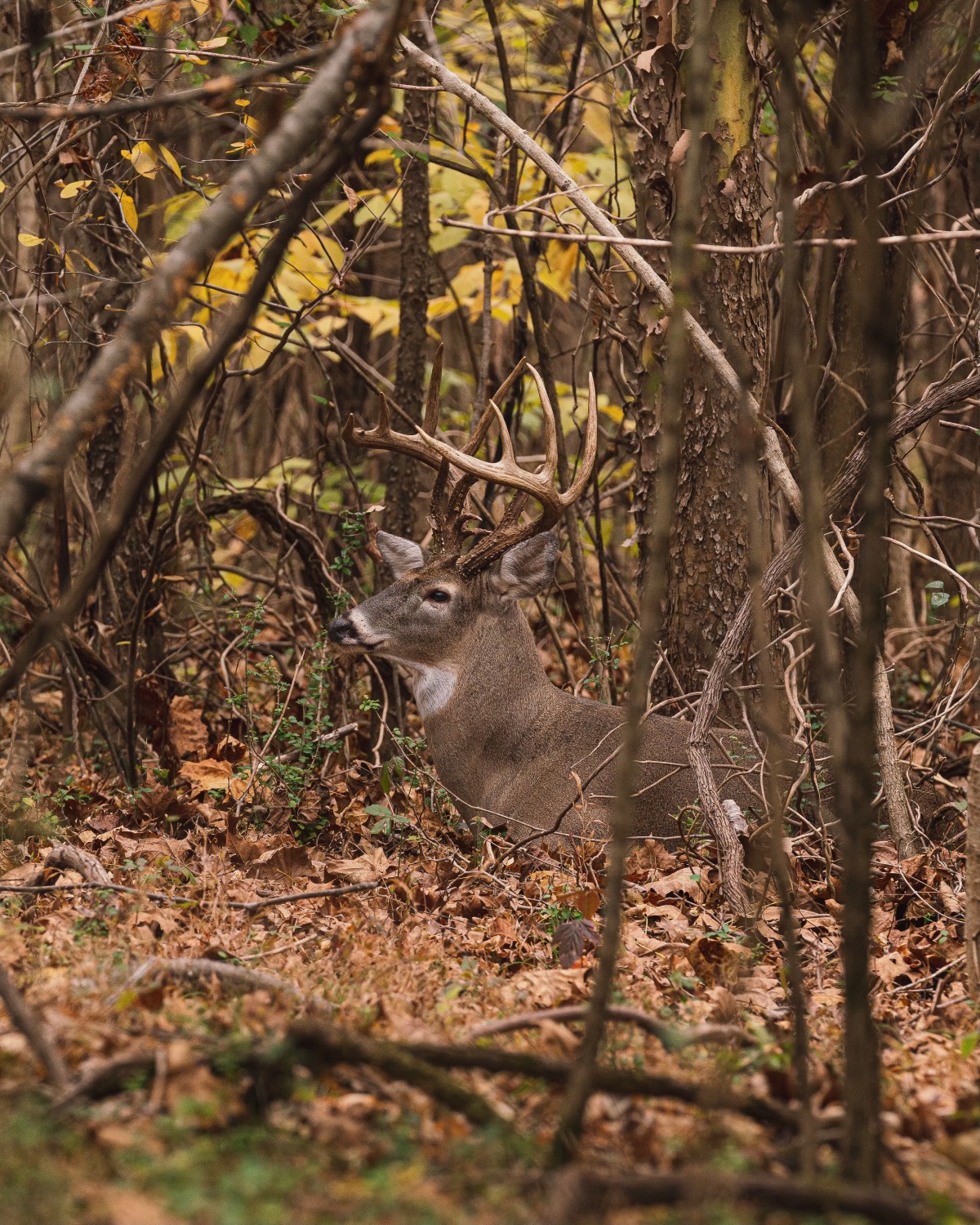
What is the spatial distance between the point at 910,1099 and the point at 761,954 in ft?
3.32

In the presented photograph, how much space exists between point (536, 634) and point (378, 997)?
4.68m

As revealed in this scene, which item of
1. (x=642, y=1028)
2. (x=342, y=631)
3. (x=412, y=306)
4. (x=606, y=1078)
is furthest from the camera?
(x=412, y=306)

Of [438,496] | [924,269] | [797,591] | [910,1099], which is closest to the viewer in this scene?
[910,1099]

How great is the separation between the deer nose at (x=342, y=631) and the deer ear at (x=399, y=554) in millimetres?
549

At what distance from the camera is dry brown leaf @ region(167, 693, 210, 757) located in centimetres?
644

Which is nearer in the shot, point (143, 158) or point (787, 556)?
point (787, 556)

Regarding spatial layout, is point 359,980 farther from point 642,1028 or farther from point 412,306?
point 412,306

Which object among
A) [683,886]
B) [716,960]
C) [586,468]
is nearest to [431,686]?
[586,468]

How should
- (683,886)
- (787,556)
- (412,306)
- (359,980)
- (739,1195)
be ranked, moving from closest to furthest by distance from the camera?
(739,1195) → (359,980) → (683,886) → (787,556) → (412,306)

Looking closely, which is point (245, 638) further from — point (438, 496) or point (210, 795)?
point (438, 496)

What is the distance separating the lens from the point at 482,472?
571 centimetres

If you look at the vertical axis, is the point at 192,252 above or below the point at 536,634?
above

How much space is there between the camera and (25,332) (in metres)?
5.89

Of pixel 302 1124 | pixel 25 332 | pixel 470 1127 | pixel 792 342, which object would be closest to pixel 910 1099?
pixel 470 1127
